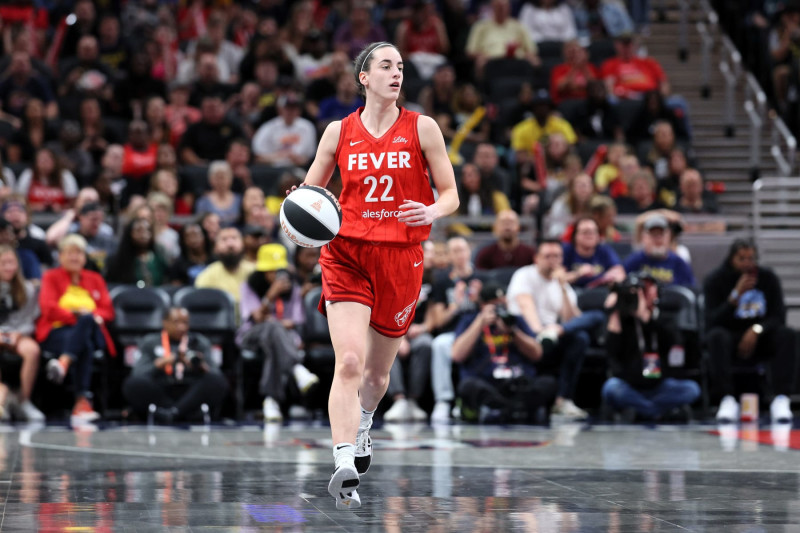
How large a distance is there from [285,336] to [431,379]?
1.48m

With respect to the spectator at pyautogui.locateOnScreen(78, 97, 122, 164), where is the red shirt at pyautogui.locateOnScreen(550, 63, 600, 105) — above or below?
above

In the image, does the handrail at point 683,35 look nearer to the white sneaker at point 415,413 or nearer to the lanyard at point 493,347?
the lanyard at point 493,347

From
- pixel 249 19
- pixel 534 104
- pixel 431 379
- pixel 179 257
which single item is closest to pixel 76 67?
pixel 249 19

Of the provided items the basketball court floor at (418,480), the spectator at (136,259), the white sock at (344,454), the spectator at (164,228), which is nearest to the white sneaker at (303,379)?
the basketball court floor at (418,480)

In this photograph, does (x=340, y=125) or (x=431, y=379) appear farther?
(x=431, y=379)

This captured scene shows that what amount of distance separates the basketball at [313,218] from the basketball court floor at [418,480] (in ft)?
4.34

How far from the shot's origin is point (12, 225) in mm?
12750

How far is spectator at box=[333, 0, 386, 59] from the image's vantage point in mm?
17609

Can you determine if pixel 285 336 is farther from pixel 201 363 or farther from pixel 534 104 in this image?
pixel 534 104

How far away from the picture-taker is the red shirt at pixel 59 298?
39.6 feet

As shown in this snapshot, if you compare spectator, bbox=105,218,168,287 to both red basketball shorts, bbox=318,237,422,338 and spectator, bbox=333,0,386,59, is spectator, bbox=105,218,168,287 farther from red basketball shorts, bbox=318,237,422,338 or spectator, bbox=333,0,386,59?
red basketball shorts, bbox=318,237,422,338

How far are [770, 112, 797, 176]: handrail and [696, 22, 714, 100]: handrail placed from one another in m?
1.42

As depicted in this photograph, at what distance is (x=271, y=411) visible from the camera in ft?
39.4

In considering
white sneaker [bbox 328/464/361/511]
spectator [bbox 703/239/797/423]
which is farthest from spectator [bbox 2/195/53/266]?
white sneaker [bbox 328/464/361/511]
